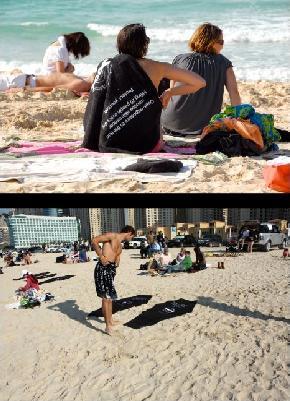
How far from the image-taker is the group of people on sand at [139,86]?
335cm

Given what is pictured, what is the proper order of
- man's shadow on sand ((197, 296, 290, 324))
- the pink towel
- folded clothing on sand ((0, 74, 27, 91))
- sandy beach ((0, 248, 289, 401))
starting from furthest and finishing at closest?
folded clothing on sand ((0, 74, 27, 91)), the pink towel, man's shadow on sand ((197, 296, 290, 324)), sandy beach ((0, 248, 289, 401))

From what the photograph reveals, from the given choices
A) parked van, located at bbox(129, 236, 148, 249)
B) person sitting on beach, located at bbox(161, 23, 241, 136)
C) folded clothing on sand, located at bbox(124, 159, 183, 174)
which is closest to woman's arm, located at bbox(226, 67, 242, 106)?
person sitting on beach, located at bbox(161, 23, 241, 136)

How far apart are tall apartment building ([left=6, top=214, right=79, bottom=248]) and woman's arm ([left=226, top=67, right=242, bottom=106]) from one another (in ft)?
5.95

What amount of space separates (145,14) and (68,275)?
81.6 inches

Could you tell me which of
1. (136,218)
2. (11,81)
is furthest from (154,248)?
(11,81)

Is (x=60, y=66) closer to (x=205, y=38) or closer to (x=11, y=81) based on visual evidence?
(x=11, y=81)

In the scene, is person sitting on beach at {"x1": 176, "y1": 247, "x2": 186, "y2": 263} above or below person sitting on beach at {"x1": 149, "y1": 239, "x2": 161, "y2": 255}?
below

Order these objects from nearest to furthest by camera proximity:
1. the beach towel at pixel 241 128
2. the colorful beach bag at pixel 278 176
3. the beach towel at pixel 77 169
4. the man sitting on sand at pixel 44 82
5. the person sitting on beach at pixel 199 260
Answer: the person sitting on beach at pixel 199 260, the colorful beach bag at pixel 278 176, the beach towel at pixel 77 169, the beach towel at pixel 241 128, the man sitting on sand at pixel 44 82

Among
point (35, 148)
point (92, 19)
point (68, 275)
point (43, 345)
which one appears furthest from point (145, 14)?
point (43, 345)

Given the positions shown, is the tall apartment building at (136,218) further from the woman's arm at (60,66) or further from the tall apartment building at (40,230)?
the woman's arm at (60,66)

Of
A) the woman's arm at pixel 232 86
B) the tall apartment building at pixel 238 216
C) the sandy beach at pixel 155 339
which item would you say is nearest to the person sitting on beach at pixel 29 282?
the sandy beach at pixel 155 339

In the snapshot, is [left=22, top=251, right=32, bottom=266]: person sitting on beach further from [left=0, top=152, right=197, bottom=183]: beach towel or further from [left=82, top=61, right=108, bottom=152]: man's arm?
[left=82, top=61, right=108, bottom=152]: man's arm

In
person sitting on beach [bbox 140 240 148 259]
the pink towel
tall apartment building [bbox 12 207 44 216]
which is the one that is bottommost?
person sitting on beach [bbox 140 240 148 259]

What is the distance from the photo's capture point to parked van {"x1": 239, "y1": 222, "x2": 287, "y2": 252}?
2480mm
